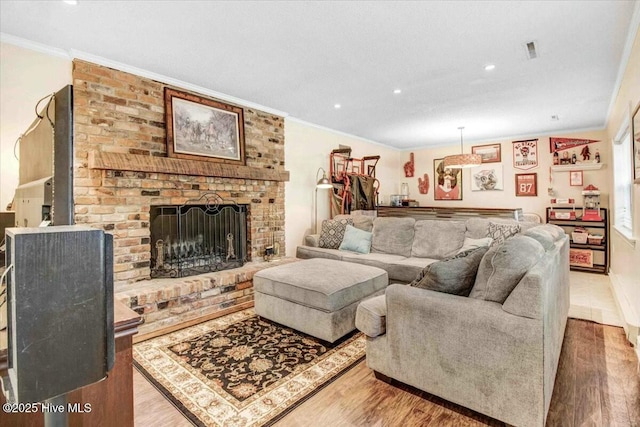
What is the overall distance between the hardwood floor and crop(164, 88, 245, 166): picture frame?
2211 millimetres

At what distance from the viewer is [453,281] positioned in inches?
70.3

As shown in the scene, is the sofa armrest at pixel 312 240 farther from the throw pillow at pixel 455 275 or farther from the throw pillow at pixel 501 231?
the throw pillow at pixel 455 275

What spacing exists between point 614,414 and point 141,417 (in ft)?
8.20

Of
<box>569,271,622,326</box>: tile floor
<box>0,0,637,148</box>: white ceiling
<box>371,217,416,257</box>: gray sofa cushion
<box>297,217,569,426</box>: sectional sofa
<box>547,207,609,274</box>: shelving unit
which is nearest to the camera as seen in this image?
<box>297,217,569,426</box>: sectional sofa

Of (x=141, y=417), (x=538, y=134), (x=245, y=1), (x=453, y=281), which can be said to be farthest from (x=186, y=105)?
(x=538, y=134)

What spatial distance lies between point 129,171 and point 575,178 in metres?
6.55

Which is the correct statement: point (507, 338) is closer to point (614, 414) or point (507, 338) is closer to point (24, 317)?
point (614, 414)

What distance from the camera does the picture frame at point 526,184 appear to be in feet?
19.2

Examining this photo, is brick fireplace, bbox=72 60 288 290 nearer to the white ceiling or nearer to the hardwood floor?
the white ceiling

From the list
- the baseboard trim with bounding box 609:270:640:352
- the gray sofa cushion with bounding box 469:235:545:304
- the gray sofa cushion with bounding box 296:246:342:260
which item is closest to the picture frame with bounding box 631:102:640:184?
the baseboard trim with bounding box 609:270:640:352

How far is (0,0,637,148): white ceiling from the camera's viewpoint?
2.11 metres

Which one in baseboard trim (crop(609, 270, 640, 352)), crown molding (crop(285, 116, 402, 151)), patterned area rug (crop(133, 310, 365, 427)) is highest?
crown molding (crop(285, 116, 402, 151))

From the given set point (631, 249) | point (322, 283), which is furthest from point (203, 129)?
point (631, 249)

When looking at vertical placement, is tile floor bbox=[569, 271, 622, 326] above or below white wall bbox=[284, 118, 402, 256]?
below
